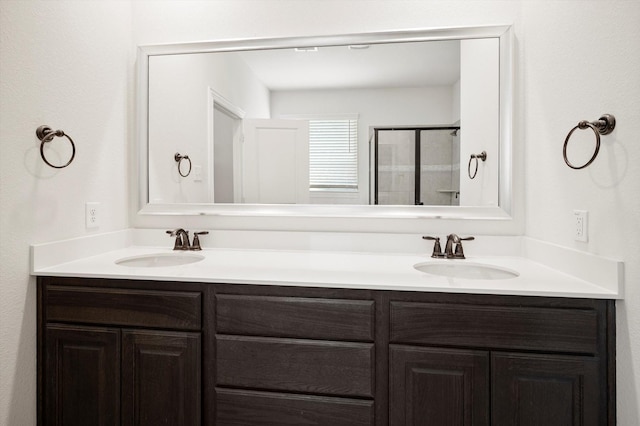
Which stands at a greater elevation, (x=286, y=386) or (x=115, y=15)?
(x=115, y=15)

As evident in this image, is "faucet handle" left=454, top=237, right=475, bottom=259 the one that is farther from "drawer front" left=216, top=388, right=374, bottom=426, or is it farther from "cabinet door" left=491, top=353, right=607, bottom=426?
"drawer front" left=216, top=388, right=374, bottom=426

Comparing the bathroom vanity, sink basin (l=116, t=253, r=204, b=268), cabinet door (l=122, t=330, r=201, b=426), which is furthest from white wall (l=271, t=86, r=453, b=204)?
cabinet door (l=122, t=330, r=201, b=426)

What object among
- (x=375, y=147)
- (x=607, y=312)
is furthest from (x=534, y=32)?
(x=607, y=312)

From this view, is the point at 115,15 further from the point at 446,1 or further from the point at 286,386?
the point at 286,386

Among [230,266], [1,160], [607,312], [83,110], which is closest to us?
[607,312]

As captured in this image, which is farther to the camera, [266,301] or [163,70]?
[163,70]

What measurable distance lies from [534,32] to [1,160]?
211 centimetres

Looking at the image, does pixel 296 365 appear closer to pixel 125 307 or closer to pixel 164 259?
pixel 125 307

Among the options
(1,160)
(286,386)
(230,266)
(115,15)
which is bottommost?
(286,386)

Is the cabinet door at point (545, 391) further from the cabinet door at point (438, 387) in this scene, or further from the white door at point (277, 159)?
the white door at point (277, 159)

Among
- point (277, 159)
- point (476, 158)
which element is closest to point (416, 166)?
point (476, 158)

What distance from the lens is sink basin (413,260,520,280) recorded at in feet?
5.10

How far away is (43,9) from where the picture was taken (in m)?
1.41

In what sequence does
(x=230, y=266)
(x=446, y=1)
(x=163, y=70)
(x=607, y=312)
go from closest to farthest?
1. (x=607, y=312)
2. (x=230, y=266)
3. (x=446, y=1)
4. (x=163, y=70)
